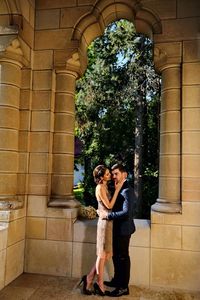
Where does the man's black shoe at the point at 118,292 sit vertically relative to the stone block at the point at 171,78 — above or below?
below

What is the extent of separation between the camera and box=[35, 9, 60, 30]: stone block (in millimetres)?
3645

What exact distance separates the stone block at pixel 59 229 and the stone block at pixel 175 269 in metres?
0.98

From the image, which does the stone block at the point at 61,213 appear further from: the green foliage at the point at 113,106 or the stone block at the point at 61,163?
the green foliage at the point at 113,106

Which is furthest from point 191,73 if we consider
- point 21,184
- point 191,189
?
point 21,184

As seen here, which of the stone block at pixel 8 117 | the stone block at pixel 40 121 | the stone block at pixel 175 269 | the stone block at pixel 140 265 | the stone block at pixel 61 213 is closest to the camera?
the stone block at pixel 175 269

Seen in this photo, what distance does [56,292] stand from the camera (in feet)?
9.66

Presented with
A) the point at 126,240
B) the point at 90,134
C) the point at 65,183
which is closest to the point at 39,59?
the point at 65,183

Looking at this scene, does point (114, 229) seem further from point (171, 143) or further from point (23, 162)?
point (23, 162)

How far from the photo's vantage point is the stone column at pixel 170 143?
3.23 metres

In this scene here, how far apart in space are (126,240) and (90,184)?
255 inches

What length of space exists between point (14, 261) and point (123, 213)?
141 centimetres

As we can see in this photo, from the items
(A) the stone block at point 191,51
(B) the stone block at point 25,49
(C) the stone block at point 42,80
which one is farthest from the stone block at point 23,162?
(A) the stone block at point 191,51

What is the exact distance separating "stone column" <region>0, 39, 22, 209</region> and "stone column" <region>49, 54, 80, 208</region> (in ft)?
1.54

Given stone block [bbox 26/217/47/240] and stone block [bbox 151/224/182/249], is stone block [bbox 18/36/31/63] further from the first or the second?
stone block [bbox 151/224/182/249]
